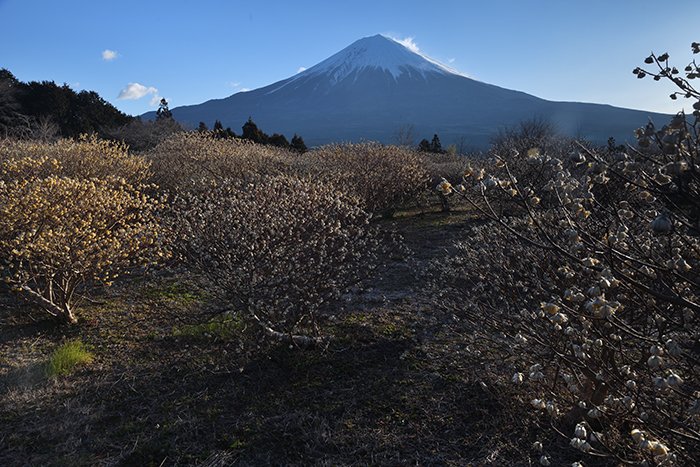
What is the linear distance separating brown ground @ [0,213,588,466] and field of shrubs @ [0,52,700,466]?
0.02m

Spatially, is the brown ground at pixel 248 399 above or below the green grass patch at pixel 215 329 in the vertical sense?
below

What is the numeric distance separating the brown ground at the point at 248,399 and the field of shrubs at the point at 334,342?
0.02 metres

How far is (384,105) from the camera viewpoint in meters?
129

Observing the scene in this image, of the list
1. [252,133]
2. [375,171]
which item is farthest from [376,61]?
[375,171]

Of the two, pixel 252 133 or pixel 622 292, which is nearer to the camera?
pixel 622 292

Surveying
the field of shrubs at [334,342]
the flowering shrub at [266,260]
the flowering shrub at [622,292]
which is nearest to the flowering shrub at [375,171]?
the field of shrubs at [334,342]

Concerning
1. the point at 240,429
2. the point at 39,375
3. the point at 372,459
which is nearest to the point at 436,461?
the point at 372,459

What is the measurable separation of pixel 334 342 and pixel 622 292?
288 cm

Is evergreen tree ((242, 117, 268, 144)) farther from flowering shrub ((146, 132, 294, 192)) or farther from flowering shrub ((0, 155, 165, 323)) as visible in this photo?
flowering shrub ((0, 155, 165, 323))

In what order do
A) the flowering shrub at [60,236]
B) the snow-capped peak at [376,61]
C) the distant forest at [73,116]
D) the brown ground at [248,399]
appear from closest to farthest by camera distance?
1. the brown ground at [248,399]
2. the flowering shrub at [60,236]
3. the distant forest at [73,116]
4. the snow-capped peak at [376,61]

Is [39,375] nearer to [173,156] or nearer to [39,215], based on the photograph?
[39,215]

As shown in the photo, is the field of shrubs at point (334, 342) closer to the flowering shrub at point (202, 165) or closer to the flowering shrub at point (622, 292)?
the flowering shrub at point (622, 292)

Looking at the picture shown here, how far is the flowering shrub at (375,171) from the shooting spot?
411 inches

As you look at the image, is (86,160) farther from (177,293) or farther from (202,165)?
(177,293)
